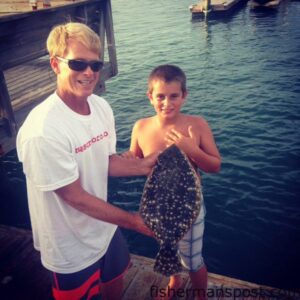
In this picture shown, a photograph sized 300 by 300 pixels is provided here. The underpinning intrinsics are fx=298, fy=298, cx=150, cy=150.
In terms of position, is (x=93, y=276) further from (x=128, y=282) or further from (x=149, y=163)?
(x=128, y=282)

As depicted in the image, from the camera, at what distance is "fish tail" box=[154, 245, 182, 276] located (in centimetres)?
347

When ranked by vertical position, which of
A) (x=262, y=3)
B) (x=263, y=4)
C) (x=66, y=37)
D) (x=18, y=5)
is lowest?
(x=66, y=37)

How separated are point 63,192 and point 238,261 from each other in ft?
19.5

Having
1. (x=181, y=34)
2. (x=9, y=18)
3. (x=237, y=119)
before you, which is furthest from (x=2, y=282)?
(x=181, y=34)

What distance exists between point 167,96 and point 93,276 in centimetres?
245

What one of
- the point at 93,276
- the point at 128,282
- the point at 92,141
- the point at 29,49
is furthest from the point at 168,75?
the point at 29,49

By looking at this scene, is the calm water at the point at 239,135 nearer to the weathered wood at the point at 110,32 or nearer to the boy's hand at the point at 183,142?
the weathered wood at the point at 110,32

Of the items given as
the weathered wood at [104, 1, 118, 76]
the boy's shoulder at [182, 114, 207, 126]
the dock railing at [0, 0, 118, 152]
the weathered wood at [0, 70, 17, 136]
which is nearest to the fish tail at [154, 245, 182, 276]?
the boy's shoulder at [182, 114, 207, 126]

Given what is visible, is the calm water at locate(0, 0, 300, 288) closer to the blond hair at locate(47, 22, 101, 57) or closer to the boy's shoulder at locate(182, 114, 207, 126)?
the boy's shoulder at locate(182, 114, 207, 126)

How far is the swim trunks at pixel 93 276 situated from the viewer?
11.4 feet

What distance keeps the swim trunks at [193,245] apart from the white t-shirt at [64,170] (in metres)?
1.07

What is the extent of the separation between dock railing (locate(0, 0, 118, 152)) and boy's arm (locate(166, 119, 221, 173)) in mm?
5158

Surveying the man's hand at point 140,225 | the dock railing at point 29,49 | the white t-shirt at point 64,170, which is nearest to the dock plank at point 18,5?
the dock railing at point 29,49

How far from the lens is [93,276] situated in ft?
11.9
